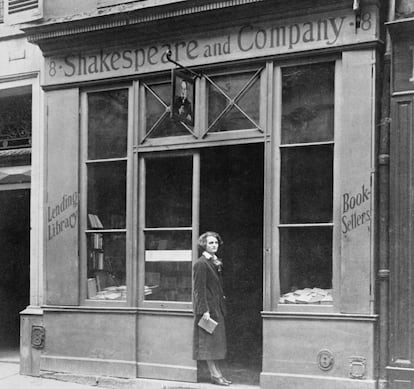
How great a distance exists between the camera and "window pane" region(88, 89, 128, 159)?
10.0 metres

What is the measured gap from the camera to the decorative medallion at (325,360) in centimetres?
819

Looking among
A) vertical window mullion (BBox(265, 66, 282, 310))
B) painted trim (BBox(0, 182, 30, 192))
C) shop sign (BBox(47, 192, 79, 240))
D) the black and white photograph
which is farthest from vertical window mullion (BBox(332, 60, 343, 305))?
painted trim (BBox(0, 182, 30, 192))

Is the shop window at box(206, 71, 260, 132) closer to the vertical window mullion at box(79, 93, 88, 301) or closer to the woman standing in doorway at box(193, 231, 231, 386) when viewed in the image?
the woman standing in doorway at box(193, 231, 231, 386)

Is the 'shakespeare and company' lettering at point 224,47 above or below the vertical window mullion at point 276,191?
above

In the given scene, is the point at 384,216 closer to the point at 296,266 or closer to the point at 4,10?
the point at 296,266

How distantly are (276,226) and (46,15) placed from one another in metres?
4.86

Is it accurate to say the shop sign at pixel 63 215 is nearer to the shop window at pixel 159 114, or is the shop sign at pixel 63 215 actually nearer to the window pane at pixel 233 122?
the shop window at pixel 159 114

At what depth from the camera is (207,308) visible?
29.3 ft

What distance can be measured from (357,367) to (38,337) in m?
4.73

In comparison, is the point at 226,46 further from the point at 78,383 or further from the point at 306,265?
the point at 78,383

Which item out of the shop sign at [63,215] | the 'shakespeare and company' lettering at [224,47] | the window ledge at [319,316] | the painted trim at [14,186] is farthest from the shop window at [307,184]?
the painted trim at [14,186]

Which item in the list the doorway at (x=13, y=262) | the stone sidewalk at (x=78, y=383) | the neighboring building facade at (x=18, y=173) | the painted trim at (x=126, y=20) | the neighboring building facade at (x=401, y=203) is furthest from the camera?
the doorway at (x=13, y=262)

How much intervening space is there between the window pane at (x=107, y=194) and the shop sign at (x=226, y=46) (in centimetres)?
129

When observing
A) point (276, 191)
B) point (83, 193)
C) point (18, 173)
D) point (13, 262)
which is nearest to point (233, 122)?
point (276, 191)
